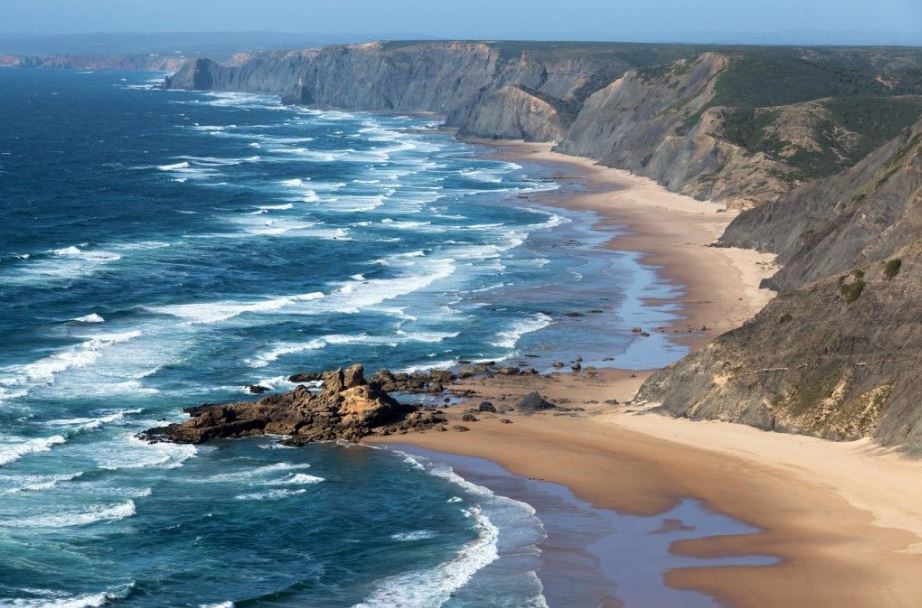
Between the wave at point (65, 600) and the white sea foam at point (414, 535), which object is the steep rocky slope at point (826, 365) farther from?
the wave at point (65, 600)

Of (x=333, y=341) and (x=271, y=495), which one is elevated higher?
(x=271, y=495)

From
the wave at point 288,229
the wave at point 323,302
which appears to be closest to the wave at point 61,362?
the wave at point 323,302

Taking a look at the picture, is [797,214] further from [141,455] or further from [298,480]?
[141,455]

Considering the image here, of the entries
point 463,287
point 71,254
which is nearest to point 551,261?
point 463,287

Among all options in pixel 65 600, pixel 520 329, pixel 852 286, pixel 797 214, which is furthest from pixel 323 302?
pixel 65 600

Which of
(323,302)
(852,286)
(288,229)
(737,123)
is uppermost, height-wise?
(737,123)

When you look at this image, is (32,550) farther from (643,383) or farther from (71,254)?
(71,254)
